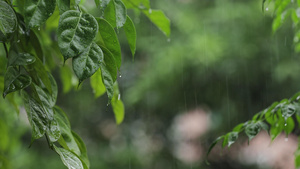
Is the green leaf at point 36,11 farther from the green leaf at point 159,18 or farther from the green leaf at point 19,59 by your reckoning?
the green leaf at point 159,18

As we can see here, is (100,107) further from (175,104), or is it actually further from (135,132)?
(175,104)

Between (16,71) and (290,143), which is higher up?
(16,71)

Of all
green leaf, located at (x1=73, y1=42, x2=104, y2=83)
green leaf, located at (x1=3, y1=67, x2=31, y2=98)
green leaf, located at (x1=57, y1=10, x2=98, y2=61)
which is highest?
green leaf, located at (x1=57, y1=10, x2=98, y2=61)

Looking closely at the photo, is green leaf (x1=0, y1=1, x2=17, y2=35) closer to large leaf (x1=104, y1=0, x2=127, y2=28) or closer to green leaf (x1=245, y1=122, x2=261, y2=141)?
large leaf (x1=104, y1=0, x2=127, y2=28)

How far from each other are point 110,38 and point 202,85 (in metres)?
3.37

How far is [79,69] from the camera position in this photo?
639 millimetres

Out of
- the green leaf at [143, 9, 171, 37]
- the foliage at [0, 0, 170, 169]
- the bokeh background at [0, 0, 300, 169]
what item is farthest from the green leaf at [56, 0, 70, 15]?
the bokeh background at [0, 0, 300, 169]

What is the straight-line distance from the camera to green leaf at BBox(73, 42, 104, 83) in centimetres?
64

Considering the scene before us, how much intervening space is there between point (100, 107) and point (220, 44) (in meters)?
1.60

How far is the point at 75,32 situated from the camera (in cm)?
65

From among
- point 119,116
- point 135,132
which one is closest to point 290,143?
point 135,132

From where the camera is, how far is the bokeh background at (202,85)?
379 cm

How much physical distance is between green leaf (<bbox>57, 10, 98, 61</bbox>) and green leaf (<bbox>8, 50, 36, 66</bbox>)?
0.17m

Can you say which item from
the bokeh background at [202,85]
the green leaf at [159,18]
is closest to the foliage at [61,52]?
the green leaf at [159,18]
